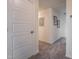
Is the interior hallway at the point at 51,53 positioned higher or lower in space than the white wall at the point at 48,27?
lower

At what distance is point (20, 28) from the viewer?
235 cm

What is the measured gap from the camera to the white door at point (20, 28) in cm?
203

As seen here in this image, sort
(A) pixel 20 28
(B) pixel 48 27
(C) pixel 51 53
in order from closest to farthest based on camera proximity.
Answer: (A) pixel 20 28 → (C) pixel 51 53 → (B) pixel 48 27

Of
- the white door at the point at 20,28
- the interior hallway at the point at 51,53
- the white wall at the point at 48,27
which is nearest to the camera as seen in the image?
the white door at the point at 20,28

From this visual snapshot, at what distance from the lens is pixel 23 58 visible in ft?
8.25

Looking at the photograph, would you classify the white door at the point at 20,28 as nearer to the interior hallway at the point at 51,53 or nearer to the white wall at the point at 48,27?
the interior hallway at the point at 51,53

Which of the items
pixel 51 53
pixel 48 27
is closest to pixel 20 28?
pixel 51 53

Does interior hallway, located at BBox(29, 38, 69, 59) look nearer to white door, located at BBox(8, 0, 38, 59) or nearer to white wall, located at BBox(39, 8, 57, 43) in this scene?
white door, located at BBox(8, 0, 38, 59)

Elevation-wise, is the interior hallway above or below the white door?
below

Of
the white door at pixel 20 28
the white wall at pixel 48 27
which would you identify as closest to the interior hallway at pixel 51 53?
the white door at pixel 20 28

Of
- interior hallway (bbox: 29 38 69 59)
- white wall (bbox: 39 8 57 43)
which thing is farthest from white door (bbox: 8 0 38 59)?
white wall (bbox: 39 8 57 43)

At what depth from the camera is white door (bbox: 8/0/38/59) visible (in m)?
2.03

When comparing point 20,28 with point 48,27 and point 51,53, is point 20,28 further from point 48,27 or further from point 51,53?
point 48,27
